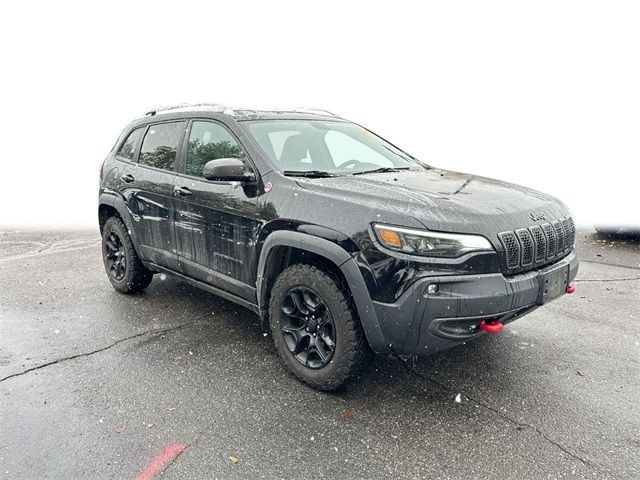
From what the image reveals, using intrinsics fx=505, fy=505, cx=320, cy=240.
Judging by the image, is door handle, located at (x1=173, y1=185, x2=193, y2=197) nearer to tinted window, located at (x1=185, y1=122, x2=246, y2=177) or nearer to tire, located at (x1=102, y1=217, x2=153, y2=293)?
tinted window, located at (x1=185, y1=122, x2=246, y2=177)

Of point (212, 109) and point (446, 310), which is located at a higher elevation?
point (212, 109)

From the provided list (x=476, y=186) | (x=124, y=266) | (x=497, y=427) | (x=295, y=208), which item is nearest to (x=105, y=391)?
(x=295, y=208)

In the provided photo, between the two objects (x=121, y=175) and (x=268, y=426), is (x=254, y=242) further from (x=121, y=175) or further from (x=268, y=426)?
(x=121, y=175)

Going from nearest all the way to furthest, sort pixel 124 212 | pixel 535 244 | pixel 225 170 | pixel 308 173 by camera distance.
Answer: pixel 535 244
pixel 225 170
pixel 308 173
pixel 124 212

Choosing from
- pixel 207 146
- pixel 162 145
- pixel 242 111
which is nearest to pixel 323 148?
pixel 242 111

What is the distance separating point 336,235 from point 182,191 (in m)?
1.63

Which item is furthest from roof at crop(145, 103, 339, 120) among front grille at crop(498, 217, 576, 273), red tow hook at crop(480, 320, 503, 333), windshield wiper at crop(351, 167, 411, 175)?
red tow hook at crop(480, 320, 503, 333)

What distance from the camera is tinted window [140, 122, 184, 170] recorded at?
4.25 meters

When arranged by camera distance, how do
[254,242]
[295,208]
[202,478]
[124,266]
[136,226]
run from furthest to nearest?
[124,266] < [136,226] < [254,242] < [295,208] < [202,478]

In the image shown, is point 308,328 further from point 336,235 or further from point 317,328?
point 336,235

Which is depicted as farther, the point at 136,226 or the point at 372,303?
the point at 136,226

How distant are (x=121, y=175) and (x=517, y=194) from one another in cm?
352

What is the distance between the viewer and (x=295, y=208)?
313cm

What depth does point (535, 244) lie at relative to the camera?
293cm
